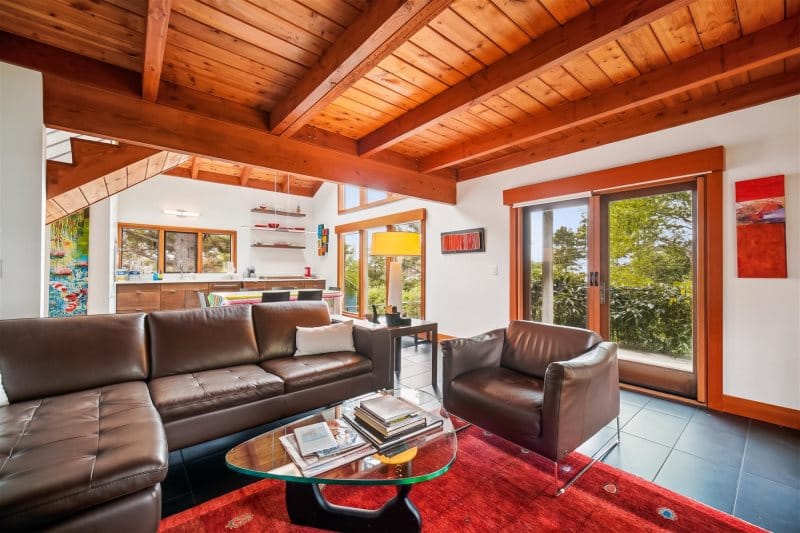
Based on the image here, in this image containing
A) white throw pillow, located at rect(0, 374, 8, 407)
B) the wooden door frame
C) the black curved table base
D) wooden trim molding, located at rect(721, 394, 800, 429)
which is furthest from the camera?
the wooden door frame

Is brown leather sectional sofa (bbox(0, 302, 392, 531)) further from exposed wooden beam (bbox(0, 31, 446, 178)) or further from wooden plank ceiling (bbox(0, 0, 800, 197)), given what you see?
exposed wooden beam (bbox(0, 31, 446, 178))

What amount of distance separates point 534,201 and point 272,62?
2.88m

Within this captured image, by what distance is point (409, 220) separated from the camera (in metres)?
5.49

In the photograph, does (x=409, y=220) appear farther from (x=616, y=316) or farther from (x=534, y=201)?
(x=616, y=316)

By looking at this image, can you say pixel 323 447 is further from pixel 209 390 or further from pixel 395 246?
pixel 395 246

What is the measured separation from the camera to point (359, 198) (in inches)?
267

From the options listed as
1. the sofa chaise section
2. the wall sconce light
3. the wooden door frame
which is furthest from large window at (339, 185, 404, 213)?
the sofa chaise section

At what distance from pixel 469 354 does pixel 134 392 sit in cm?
203

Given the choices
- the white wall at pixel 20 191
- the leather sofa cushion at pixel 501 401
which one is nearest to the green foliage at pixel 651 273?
the leather sofa cushion at pixel 501 401

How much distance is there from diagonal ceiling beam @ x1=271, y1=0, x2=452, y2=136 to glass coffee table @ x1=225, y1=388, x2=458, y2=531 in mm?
1966

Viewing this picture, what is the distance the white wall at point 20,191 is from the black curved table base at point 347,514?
2.22 m

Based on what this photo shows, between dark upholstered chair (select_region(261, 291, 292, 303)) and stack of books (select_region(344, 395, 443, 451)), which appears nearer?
stack of books (select_region(344, 395, 443, 451))

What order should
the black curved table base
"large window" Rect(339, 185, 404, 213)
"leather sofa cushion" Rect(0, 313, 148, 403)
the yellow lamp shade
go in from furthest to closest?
"large window" Rect(339, 185, 404, 213) < the yellow lamp shade < "leather sofa cushion" Rect(0, 313, 148, 403) < the black curved table base

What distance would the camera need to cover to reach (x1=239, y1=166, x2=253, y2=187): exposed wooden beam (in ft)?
23.2
